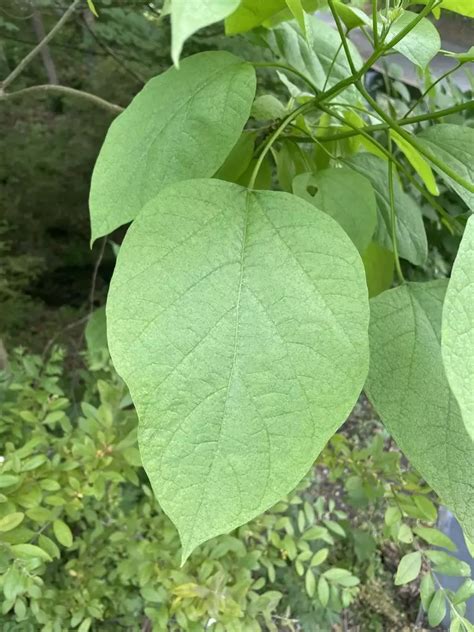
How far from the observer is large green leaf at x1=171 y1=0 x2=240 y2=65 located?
12cm

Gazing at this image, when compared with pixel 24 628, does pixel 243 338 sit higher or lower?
higher

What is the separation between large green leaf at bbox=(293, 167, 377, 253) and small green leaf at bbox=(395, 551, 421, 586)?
0.33 metres

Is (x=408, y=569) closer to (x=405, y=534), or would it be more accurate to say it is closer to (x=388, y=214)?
(x=405, y=534)

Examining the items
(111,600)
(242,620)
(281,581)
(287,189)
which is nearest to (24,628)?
(111,600)

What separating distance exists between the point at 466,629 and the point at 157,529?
1.14ft

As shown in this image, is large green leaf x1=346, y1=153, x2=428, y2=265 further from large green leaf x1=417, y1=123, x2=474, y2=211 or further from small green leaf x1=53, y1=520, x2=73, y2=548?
small green leaf x1=53, y1=520, x2=73, y2=548

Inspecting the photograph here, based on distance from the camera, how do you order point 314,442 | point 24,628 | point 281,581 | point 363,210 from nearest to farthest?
point 314,442
point 363,210
point 24,628
point 281,581

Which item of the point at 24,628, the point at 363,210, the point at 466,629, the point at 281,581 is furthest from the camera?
the point at 281,581

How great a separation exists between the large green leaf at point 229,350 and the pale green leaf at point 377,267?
0.17 metres

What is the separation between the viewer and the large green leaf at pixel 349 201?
1.00 ft

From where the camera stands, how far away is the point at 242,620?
0.61 metres

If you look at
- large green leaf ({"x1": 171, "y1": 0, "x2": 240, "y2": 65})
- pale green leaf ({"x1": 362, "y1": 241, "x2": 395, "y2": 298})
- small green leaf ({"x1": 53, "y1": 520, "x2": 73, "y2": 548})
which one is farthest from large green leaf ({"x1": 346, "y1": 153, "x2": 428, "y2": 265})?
small green leaf ({"x1": 53, "y1": 520, "x2": 73, "y2": 548})

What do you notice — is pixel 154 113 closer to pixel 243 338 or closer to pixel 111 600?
pixel 243 338

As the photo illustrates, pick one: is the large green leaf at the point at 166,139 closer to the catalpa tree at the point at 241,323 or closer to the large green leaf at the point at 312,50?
the catalpa tree at the point at 241,323
